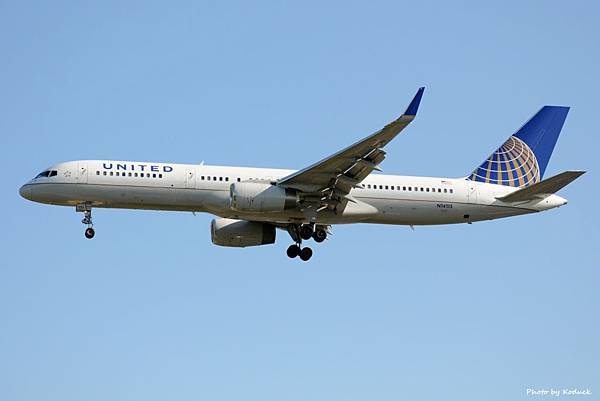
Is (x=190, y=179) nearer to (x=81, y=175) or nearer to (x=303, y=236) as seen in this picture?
(x=81, y=175)

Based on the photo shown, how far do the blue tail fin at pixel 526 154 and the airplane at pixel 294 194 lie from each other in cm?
92

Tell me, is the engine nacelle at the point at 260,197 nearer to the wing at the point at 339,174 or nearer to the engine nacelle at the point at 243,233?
the wing at the point at 339,174

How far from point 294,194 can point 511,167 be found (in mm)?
12517

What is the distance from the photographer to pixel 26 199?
49500 millimetres

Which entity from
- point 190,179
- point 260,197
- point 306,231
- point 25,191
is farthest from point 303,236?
point 25,191

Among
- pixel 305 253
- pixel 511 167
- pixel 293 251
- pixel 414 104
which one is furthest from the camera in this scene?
pixel 511 167

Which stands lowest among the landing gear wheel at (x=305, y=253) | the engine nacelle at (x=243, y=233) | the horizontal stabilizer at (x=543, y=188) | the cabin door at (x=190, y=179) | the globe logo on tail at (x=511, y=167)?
the landing gear wheel at (x=305, y=253)

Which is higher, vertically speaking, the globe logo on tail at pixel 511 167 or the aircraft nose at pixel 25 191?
the globe logo on tail at pixel 511 167

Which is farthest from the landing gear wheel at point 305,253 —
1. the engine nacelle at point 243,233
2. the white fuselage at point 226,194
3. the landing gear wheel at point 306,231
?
the white fuselage at point 226,194

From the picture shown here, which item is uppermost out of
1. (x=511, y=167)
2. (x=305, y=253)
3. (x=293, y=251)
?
(x=511, y=167)

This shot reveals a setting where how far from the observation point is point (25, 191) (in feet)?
162

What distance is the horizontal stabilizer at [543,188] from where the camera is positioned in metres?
47.2

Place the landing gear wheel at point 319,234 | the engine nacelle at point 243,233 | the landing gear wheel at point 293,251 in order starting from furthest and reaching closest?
1. the engine nacelle at point 243,233
2. the landing gear wheel at point 293,251
3. the landing gear wheel at point 319,234

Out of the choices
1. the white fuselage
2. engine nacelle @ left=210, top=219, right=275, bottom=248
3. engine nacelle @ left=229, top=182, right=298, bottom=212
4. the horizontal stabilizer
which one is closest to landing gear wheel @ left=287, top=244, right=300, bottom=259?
engine nacelle @ left=210, top=219, right=275, bottom=248
